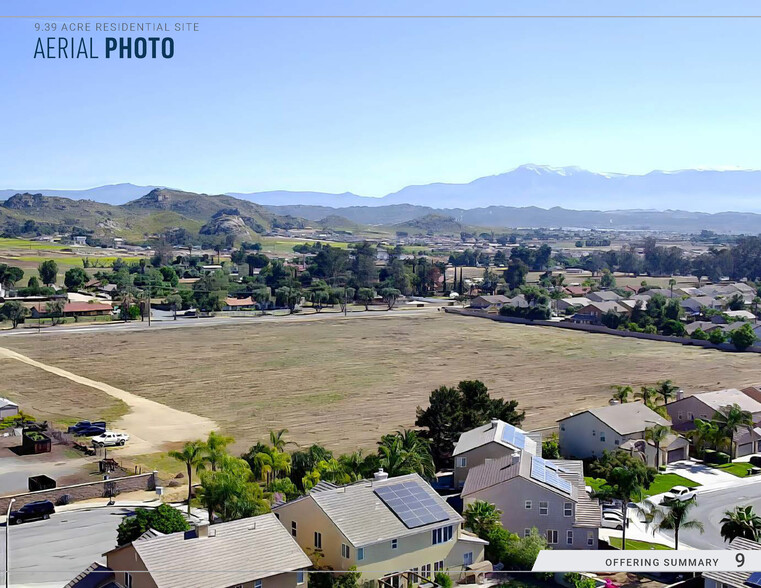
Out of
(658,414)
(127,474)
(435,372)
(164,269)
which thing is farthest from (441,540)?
(164,269)

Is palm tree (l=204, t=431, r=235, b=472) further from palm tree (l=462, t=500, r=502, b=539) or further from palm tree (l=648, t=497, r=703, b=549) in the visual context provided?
palm tree (l=648, t=497, r=703, b=549)

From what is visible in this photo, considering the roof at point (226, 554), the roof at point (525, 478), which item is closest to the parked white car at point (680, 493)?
the roof at point (525, 478)

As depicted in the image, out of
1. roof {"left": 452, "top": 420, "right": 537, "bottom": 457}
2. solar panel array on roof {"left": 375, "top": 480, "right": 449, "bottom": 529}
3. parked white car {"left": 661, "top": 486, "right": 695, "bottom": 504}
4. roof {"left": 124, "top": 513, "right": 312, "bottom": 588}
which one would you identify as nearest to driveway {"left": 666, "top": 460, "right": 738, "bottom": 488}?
parked white car {"left": 661, "top": 486, "right": 695, "bottom": 504}

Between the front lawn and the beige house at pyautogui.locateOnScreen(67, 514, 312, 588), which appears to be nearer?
the beige house at pyautogui.locateOnScreen(67, 514, 312, 588)

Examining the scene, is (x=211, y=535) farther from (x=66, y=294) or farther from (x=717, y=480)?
(x=66, y=294)

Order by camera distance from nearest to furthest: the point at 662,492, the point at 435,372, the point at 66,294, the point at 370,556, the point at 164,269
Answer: the point at 370,556 → the point at 662,492 → the point at 435,372 → the point at 66,294 → the point at 164,269

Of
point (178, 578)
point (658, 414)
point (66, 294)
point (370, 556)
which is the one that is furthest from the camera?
point (66, 294)

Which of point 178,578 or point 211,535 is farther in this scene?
point 211,535
